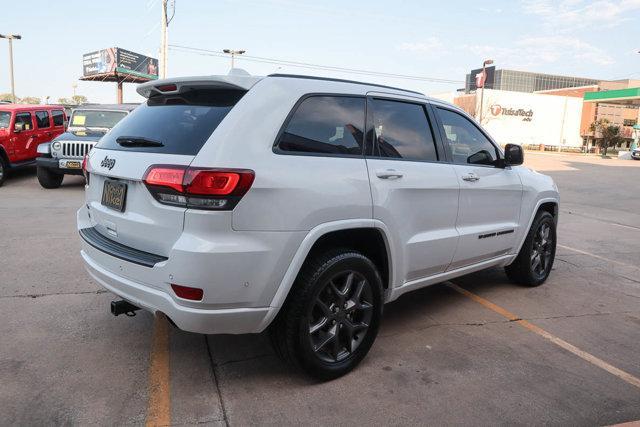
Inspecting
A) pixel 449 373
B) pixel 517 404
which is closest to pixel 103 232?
pixel 449 373

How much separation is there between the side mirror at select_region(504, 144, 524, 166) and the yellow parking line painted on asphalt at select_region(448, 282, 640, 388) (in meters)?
1.31

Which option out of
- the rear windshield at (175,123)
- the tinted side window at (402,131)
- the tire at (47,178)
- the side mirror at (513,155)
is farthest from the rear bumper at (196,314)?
the tire at (47,178)

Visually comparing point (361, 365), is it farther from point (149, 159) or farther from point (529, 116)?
point (529, 116)

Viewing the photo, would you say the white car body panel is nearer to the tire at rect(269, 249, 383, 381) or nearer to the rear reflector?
the rear reflector

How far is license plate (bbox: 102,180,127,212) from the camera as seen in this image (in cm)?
302

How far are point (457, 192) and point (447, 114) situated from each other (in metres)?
0.69

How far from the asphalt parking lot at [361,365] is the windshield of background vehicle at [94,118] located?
7173 millimetres

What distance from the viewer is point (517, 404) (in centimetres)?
304

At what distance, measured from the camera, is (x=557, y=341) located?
13.1ft

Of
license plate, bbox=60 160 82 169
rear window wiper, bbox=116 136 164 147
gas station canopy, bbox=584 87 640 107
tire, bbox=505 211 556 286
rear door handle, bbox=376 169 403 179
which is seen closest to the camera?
rear window wiper, bbox=116 136 164 147

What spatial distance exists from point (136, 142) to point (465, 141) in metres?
2.64

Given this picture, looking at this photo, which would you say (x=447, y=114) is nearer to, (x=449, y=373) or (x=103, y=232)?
(x=449, y=373)

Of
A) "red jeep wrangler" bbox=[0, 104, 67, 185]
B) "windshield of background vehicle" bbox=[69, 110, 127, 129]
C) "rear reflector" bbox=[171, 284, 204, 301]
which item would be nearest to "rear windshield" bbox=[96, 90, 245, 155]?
"rear reflector" bbox=[171, 284, 204, 301]

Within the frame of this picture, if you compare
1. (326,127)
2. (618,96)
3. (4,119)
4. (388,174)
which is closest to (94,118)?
(4,119)
